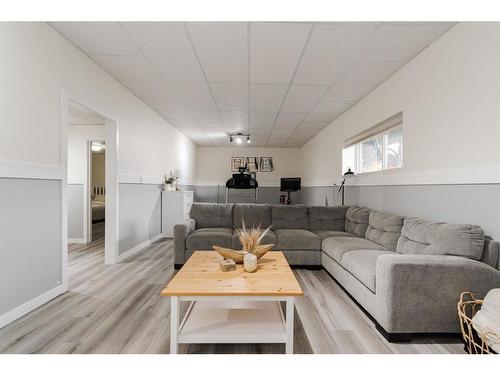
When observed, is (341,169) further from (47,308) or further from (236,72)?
(47,308)

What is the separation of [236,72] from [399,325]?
305 cm

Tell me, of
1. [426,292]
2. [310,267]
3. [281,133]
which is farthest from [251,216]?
[281,133]

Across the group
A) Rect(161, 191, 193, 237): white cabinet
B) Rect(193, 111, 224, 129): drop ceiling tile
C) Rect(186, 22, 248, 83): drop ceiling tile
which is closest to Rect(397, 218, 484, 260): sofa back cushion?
Rect(186, 22, 248, 83): drop ceiling tile

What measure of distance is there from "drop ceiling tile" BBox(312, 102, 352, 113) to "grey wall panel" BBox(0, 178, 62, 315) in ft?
12.9

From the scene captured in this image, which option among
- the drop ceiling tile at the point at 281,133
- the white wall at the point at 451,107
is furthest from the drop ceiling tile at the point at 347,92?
the drop ceiling tile at the point at 281,133

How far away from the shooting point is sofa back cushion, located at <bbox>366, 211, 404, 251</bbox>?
9.16 feet

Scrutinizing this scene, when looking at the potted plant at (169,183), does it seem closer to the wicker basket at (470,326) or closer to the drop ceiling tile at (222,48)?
the drop ceiling tile at (222,48)

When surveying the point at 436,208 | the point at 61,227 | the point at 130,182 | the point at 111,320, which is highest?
the point at 130,182

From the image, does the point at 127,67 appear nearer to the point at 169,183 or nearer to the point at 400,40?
the point at 169,183

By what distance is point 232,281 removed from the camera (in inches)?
71.5

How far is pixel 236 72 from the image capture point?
324cm

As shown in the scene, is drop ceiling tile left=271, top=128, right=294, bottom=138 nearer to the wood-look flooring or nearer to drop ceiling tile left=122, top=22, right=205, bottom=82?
drop ceiling tile left=122, top=22, right=205, bottom=82
